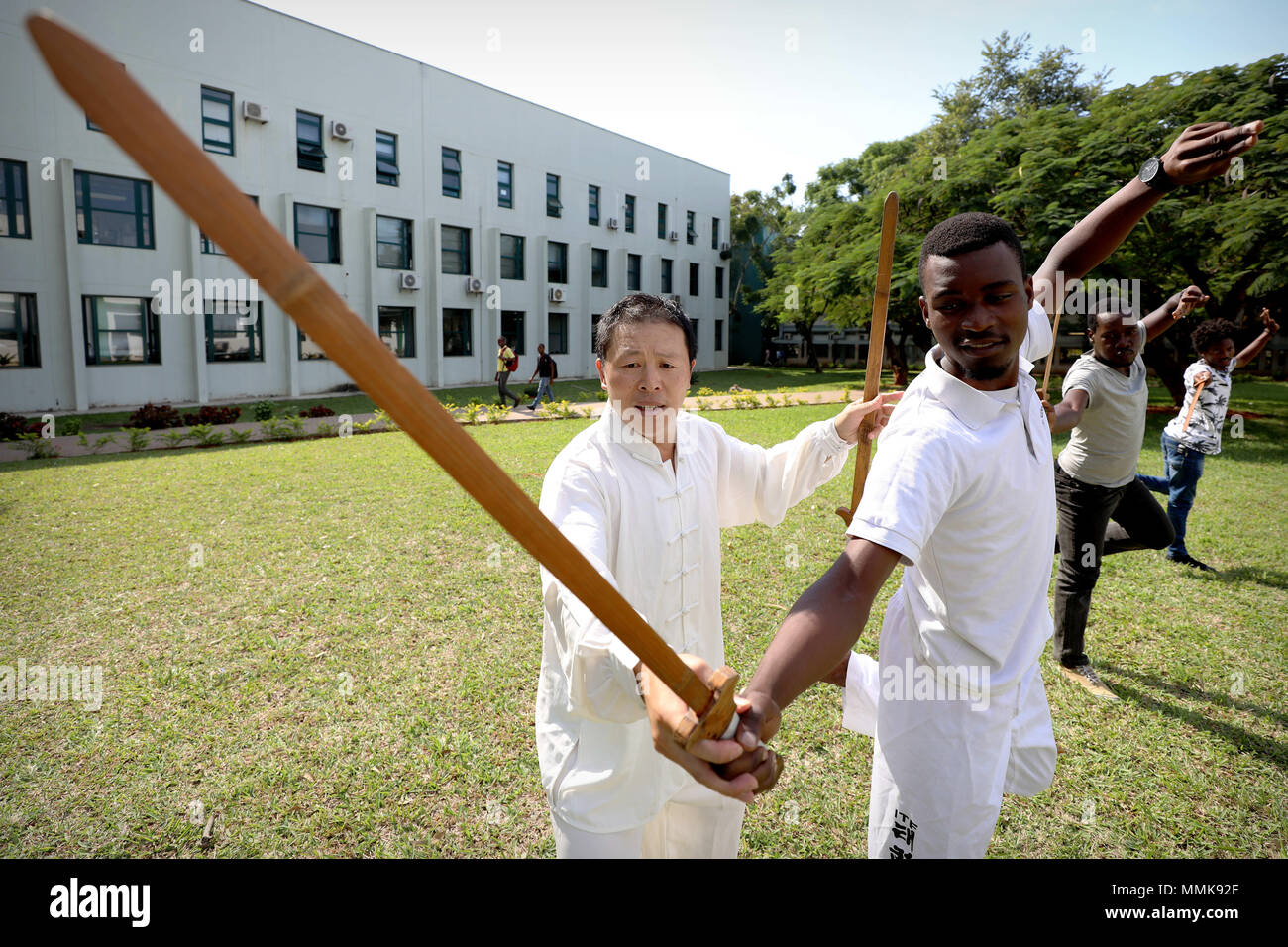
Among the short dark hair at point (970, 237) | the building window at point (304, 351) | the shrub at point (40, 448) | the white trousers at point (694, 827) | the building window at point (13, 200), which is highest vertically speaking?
the building window at point (13, 200)

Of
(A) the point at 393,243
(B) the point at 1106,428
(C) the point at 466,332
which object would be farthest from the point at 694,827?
(C) the point at 466,332

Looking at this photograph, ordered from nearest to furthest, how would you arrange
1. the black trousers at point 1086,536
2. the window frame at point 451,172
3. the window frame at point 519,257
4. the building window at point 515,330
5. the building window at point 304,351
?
1. the black trousers at point 1086,536
2. the building window at point 304,351
3. the window frame at point 451,172
4. the window frame at point 519,257
5. the building window at point 515,330

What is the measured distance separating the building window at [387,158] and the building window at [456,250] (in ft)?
8.76

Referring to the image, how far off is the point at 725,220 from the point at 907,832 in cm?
4008

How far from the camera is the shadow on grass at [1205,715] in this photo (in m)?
3.85

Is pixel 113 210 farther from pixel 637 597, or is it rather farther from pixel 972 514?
pixel 972 514

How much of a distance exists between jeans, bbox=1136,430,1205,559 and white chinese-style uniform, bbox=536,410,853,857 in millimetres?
6014

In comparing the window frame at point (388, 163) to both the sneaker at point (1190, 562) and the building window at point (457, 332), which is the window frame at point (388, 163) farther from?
the sneaker at point (1190, 562)

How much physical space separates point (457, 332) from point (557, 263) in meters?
6.11

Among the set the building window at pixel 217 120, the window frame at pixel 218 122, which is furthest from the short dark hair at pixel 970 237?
the building window at pixel 217 120

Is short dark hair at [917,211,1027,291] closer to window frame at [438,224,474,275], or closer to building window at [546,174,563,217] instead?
window frame at [438,224,474,275]

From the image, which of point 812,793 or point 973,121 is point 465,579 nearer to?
point 812,793

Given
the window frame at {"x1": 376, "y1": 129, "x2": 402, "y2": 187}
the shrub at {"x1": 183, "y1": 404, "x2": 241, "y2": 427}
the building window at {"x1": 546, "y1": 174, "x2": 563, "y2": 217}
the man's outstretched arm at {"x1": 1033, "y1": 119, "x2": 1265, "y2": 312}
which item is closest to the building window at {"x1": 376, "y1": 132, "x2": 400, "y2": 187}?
the window frame at {"x1": 376, "y1": 129, "x2": 402, "y2": 187}

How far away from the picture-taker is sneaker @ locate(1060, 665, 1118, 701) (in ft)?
14.5
